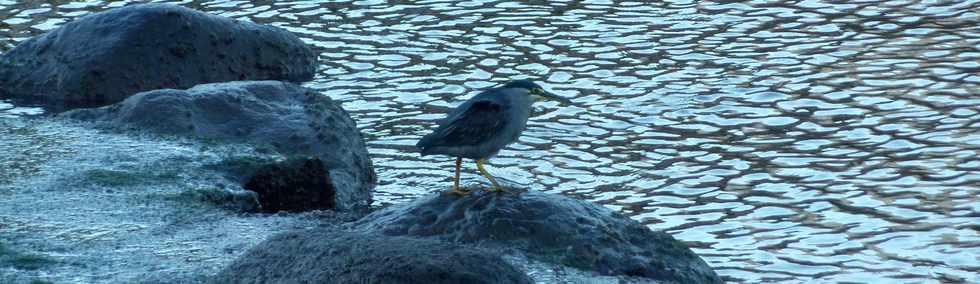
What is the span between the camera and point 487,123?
8.70m

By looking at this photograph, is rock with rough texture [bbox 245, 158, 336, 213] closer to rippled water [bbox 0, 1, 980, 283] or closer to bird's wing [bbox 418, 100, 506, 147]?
rippled water [bbox 0, 1, 980, 283]

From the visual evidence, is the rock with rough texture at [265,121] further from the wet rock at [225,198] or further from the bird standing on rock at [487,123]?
the bird standing on rock at [487,123]

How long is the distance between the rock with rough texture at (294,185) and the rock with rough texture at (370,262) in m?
2.95

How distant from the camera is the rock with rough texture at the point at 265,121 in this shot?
11.4 meters

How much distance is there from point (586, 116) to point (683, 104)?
0.93 meters

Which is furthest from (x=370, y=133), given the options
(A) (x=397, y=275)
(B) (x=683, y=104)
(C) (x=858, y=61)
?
(A) (x=397, y=275)

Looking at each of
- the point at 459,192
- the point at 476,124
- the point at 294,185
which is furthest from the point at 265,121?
the point at 476,124

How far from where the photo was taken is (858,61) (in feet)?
47.3

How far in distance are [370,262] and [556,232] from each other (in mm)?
1730

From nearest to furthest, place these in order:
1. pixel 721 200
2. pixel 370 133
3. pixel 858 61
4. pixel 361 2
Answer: pixel 721 200 → pixel 370 133 → pixel 858 61 → pixel 361 2

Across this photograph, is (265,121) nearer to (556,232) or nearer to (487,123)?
(487,123)

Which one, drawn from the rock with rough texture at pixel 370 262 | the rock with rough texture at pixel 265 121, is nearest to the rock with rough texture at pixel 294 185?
the rock with rough texture at pixel 265 121

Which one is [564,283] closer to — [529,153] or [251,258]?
[251,258]

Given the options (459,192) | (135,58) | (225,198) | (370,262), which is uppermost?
(370,262)
